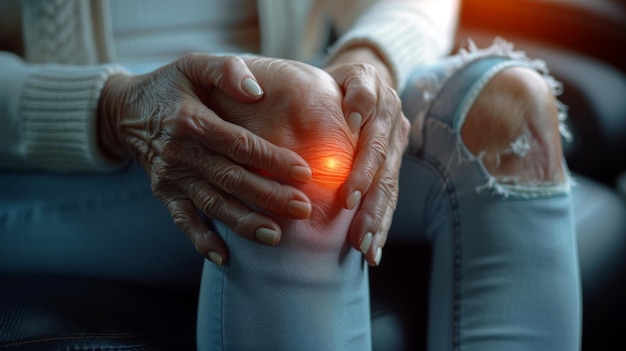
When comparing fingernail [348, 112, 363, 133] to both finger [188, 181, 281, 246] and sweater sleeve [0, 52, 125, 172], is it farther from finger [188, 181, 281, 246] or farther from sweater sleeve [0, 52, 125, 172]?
sweater sleeve [0, 52, 125, 172]

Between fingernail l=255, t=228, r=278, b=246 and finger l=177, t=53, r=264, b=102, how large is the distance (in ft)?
0.41

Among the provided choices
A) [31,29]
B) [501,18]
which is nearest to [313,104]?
[31,29]

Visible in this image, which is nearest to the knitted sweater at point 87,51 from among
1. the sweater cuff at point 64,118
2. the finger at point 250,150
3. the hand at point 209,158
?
the sweater cuff at point 64,118

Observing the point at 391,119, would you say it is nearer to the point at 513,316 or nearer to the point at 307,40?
the point at 513,316

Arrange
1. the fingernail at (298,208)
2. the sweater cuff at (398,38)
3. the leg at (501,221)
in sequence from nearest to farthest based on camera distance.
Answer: the fingernail at (298,208) → the leg at (501,221) → the sweater cuff at (398,38)

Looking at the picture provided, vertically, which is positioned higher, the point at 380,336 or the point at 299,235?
the point at 299,235

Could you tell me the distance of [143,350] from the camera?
57 centimetres

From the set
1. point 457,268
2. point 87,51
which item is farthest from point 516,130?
point 87,51

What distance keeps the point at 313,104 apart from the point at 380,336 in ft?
0.92

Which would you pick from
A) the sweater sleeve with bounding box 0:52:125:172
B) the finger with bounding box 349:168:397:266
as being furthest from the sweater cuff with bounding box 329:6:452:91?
the sweater sleeve with bounding box 0:52:125:172

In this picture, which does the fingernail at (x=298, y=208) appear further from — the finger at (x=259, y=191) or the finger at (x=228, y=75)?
the finger at (x=228, y=75)

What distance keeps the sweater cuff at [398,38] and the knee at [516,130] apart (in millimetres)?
142

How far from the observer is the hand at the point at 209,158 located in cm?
51

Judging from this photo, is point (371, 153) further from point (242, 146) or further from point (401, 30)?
point (401, 30)
